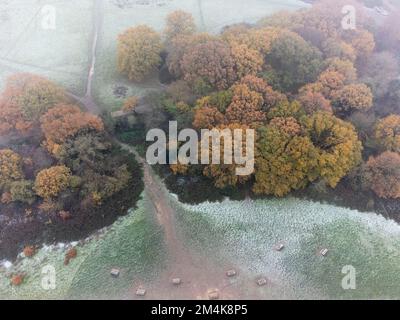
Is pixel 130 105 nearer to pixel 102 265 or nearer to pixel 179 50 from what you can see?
pixel 179 50

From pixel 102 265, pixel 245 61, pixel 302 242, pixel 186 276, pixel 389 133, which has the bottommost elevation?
pixel 102 265

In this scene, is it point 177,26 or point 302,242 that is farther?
point 177,26

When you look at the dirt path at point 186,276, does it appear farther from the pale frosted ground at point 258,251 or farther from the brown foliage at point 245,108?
the brown foliage at point 245,108

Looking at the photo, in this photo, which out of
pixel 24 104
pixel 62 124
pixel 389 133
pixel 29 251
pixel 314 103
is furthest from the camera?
pixel 24 104

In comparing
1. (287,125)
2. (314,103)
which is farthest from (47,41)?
(314,103)

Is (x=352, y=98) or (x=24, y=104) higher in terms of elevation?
(x=352, y=98)
